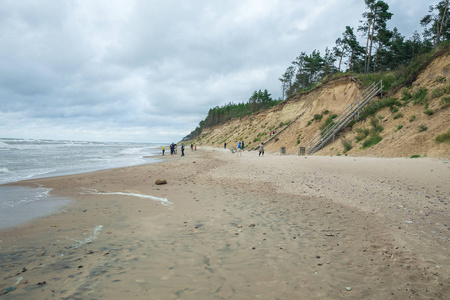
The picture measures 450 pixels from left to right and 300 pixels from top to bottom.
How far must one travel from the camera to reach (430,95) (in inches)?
643

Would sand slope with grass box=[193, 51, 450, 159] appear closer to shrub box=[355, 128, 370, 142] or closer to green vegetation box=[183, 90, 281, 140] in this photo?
shrub box=[355, 128, 370, 142]

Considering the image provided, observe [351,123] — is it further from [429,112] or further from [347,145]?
[429,112]

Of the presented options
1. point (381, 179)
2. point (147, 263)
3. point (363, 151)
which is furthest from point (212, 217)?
point (363, 151)

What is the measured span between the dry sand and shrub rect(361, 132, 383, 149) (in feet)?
32.7

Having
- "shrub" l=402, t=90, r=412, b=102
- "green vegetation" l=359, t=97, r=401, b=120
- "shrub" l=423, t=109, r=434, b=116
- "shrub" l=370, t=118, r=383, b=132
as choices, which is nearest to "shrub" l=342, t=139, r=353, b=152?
"shrub" l=370, t=118, r=383, b=132

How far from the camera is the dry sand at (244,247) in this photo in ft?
8.91

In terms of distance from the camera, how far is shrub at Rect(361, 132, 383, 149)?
16359 mm

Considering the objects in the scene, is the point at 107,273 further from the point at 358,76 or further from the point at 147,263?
the point at 358,76

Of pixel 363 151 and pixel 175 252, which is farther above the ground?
pixel 363 151

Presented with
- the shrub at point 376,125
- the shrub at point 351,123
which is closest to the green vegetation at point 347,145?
the shrub at point 376,125

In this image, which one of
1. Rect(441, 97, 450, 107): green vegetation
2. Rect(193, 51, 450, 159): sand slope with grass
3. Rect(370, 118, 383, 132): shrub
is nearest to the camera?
Rect(193, 51, 450, 159): sand slope with grass

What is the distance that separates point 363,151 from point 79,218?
56.9ft

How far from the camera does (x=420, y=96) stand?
56.4ft

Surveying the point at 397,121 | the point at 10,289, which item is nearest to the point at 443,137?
the point at 397,121
